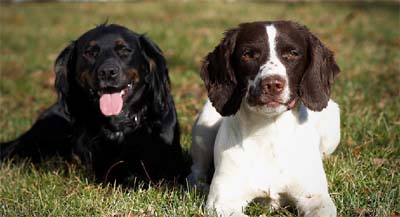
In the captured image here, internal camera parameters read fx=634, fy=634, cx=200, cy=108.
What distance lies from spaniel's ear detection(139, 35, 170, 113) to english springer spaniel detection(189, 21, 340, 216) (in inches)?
35.8

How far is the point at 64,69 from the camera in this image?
17.3 feet

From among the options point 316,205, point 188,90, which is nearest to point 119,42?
point 316,205

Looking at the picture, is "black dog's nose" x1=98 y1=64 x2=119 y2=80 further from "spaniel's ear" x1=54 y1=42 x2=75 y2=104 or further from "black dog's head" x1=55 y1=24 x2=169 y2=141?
"spaniel's ear" x1=54 y1=42 x2=75 y2=104

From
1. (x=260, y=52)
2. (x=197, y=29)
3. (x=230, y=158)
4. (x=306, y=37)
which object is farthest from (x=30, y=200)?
(x=197, y=29)

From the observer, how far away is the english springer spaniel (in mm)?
3938

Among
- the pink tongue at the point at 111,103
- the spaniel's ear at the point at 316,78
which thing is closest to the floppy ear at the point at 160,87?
the pink tongue at the point at 111,103

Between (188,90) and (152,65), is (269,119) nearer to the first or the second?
(152,65)

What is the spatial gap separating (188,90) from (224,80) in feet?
12.4

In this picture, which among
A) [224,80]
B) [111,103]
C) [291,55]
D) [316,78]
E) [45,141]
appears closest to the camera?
[291,55]

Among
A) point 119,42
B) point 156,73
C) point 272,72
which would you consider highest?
point 119,42

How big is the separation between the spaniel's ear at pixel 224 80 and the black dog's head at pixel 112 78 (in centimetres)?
85

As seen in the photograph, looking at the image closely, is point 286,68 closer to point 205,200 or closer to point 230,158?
point 230,158

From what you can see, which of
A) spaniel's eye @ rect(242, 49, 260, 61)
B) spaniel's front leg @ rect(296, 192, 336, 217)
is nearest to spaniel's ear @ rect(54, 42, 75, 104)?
spaniel's eye @ rect(242, 49, 260, 61)

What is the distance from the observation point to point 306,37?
13.6 ft
